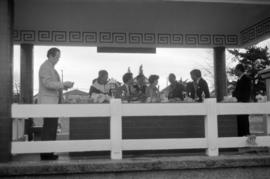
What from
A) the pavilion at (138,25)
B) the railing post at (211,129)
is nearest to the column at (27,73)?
the pavilion at (138,25)

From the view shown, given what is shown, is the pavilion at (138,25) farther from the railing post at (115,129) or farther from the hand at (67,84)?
the railing post at (115,129)

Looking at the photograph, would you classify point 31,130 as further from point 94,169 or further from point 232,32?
point 232,32

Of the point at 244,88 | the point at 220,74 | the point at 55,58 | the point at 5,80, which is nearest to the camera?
the point at 5,80

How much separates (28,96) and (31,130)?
2.95ft

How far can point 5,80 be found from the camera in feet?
18.2

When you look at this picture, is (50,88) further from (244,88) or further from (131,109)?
(244,88)

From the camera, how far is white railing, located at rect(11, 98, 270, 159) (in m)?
5.57

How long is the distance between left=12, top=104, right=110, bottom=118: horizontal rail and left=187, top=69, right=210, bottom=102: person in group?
2.80 meters

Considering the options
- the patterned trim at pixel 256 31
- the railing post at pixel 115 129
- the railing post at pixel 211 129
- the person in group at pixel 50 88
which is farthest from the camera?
the patterned trim at pixel 256 31

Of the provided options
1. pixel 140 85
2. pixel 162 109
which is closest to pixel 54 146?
pixel 162 109

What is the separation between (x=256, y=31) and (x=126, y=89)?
3.46 metres

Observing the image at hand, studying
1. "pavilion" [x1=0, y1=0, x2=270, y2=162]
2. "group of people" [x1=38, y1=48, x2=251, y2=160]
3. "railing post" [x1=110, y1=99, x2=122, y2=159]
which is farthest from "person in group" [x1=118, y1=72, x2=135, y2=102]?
"railing post" [x1=110, y1=99, x2=122, y2=159]

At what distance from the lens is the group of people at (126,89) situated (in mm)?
6156

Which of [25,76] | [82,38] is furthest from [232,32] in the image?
[25,76]
